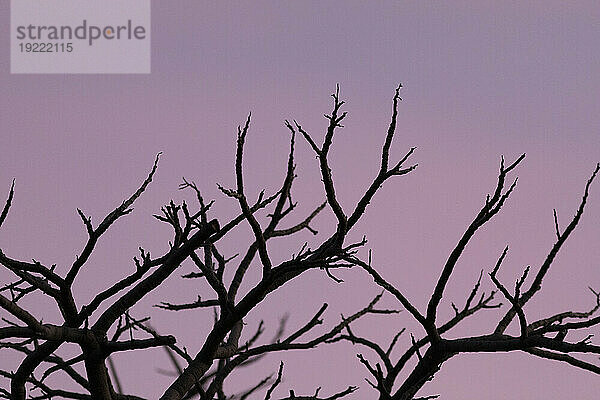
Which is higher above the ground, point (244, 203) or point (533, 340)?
point (244, 203)

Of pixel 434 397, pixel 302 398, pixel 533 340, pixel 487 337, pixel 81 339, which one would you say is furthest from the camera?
pixel 302 398

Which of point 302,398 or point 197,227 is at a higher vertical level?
point 197,227

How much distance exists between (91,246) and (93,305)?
1.17 ft

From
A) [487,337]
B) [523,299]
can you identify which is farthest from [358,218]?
[523,299]

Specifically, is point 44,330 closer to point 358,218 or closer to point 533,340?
point 358,218

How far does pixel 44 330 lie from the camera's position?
16.2ft

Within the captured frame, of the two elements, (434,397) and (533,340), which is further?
(434,397)

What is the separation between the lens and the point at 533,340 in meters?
4.70

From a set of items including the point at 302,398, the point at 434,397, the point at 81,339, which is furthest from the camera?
the point at 302,398

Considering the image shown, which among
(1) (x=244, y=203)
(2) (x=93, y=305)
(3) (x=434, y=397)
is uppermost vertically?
(1) (x=244, y=203)

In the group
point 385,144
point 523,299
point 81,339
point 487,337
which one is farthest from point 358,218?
point 81,339

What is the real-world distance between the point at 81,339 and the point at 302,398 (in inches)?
76.5

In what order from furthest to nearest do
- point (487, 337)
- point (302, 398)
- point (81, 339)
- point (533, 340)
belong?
point (302, 398) < point (81, 339) < point (487, 337) < point (533, 340)

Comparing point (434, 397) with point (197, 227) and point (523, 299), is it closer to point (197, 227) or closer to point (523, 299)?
point (523, 299)
